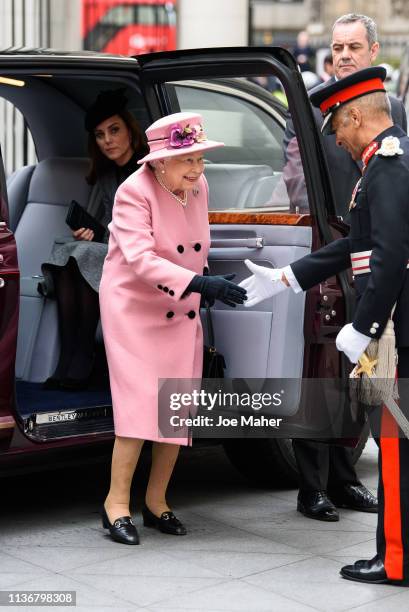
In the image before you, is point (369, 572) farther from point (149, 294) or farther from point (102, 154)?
point (102, 154)

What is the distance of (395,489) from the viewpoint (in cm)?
457

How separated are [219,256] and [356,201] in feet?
3.23

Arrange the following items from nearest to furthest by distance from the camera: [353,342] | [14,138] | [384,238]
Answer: [384,238] → [353,342] → [14,138]

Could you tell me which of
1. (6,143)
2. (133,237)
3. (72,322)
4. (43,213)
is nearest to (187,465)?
(72,322)

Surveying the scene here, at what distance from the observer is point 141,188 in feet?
16.5

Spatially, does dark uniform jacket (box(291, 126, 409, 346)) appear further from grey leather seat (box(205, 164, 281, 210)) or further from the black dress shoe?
grey leather seat (box(205, 164, 281, 210))

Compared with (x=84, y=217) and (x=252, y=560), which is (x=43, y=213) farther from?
(x=252, y=560)

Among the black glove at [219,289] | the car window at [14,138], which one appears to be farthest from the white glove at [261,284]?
the car window at [14,138]

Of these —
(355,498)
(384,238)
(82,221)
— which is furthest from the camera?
(82,221)

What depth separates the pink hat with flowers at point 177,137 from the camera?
4.99 metres

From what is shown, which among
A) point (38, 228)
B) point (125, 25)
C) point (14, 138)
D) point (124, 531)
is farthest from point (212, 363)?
point (125, 25)

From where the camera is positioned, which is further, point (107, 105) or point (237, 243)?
point (107, 105)

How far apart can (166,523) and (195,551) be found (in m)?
0.27

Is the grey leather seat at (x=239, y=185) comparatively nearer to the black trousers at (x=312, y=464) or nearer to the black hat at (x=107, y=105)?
the black hat at (x=107, y=105)
